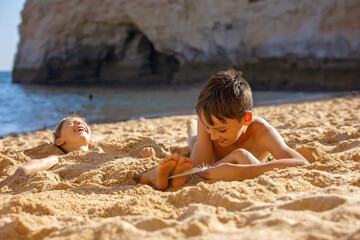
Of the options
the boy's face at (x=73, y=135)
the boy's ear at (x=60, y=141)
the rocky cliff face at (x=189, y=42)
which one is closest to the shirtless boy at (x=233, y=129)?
the boy's face at (x=73, y=135)

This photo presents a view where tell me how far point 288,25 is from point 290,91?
2509 mm

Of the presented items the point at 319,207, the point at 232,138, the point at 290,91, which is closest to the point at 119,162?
the point at 232,138

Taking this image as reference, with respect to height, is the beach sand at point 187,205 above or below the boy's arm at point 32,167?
above

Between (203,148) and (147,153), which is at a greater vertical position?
(203,148)

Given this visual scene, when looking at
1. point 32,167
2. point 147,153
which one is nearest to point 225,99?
point 147,153

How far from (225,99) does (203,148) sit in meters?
0.46

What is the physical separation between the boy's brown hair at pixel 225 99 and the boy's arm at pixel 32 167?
1.26 m

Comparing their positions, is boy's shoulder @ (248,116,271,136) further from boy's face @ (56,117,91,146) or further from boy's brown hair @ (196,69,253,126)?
boy's face @ (56,117,91,146)

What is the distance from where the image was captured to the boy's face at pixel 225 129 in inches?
83.0

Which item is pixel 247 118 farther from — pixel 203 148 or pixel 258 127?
pixel 203 148

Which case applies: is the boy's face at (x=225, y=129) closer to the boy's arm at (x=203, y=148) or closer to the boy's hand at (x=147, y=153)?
the boy's arm at (x=203, y=148)

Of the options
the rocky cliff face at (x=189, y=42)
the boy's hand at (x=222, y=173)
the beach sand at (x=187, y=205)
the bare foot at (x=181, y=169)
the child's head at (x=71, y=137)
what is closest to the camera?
the beach sand at (x=187, y=205)

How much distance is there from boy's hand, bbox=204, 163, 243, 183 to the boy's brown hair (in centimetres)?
26

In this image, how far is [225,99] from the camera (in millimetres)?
2072
